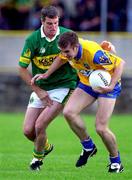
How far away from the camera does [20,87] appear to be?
24.5m

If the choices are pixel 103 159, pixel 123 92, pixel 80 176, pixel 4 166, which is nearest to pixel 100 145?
pixel 103 159

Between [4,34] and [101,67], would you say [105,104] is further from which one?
[4,34]

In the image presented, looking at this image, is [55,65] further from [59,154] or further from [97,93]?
[59,154]

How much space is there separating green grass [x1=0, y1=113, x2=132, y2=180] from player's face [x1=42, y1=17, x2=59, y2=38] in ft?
6.36

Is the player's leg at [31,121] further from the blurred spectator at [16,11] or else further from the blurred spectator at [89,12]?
the blurred spectator at [16,11]

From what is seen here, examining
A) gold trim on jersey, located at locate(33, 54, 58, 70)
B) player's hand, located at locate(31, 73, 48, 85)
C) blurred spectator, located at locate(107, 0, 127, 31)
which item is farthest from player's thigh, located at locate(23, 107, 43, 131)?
blurred spectator, located at locate(107, 0, 127, 31)

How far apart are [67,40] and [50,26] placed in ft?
2.55

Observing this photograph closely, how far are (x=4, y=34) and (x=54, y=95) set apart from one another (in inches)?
485

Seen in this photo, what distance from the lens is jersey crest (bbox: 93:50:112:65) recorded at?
11.7 m

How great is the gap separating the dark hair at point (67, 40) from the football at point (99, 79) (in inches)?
20.7

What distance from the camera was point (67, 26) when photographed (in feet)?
77.2

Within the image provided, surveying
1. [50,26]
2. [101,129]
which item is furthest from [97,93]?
[50,26]

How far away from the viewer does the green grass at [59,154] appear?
11.7m

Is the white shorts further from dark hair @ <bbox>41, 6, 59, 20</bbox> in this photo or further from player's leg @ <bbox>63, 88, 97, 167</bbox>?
dark hair @ <bbox>41, 6, 59, 20</bbox>
